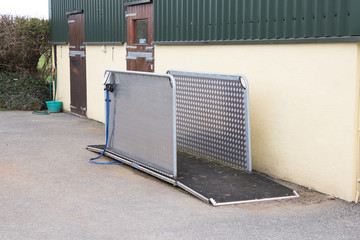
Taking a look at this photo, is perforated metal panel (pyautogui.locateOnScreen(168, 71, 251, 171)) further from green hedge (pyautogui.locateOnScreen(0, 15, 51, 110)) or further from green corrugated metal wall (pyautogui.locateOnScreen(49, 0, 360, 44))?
green hedge (pyautogui.locateOnScreen(0, 15, 51, 110))

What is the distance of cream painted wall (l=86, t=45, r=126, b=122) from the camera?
12375mm

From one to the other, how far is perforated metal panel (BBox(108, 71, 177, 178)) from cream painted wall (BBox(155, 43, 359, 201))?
150cm

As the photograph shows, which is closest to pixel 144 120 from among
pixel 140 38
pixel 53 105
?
pixel 140 38

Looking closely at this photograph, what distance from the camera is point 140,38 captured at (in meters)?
11.4

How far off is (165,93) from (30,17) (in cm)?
1119

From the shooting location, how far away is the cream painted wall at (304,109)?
627 centimetres

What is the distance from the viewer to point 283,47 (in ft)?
23.6

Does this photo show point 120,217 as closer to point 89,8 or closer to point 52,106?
point 89,8

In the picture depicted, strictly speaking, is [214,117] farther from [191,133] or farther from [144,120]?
[144,120]

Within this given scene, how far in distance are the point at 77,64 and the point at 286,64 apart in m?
8.72

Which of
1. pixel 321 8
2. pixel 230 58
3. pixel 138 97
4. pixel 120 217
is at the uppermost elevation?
pixel 321 8

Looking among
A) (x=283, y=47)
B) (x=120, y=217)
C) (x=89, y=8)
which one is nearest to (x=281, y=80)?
(x=283, y=47)

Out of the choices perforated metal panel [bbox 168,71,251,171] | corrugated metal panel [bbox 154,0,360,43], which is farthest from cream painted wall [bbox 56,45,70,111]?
perforated metal panel [bbox 168,71,251,171]

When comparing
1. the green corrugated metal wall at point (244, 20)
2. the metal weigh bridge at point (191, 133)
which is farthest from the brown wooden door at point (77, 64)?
the metal weigh bridge at point (191, 133)
